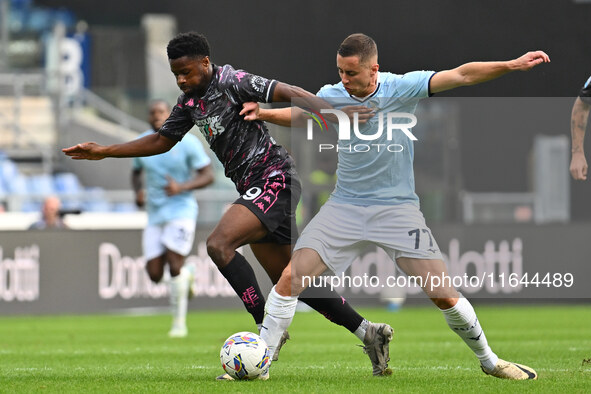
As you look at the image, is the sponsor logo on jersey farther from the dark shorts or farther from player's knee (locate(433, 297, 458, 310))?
player's knee (locate(433, 297, 458, 310))

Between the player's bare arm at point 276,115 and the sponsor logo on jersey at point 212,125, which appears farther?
the sponsor logo on jersey at point 212,125

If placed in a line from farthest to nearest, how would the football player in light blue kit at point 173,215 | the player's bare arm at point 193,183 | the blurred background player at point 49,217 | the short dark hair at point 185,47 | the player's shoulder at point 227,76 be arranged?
the blurred background player at point 49,217 < the football player in light blue kit at point 173,215 < the player's bare arm at point 193,183 < the player's shoulder at point 227,76 < the short dark hair at point 185,47

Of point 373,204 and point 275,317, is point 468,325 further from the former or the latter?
point 275,317

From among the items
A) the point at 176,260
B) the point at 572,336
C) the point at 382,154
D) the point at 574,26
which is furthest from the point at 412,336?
the point at 574,26

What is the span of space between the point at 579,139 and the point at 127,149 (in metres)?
3.02

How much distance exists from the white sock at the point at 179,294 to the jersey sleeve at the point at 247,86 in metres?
4.89

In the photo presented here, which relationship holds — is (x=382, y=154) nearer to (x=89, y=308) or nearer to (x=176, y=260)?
(x=176, y=260)

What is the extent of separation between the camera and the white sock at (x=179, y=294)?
37.0ft

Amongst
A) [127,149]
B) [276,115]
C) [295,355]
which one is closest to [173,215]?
[295,355]

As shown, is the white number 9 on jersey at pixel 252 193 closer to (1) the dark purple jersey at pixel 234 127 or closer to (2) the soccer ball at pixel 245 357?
(1) the dark purple jersey at pixel 234 127

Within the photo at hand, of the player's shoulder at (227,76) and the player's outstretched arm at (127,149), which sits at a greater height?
the player's shoulder at (227,76)

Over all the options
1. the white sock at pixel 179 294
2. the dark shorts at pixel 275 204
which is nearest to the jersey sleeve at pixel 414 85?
the dark shorts at pixel 275 204

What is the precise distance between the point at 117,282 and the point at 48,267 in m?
1.02

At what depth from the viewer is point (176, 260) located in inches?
444
